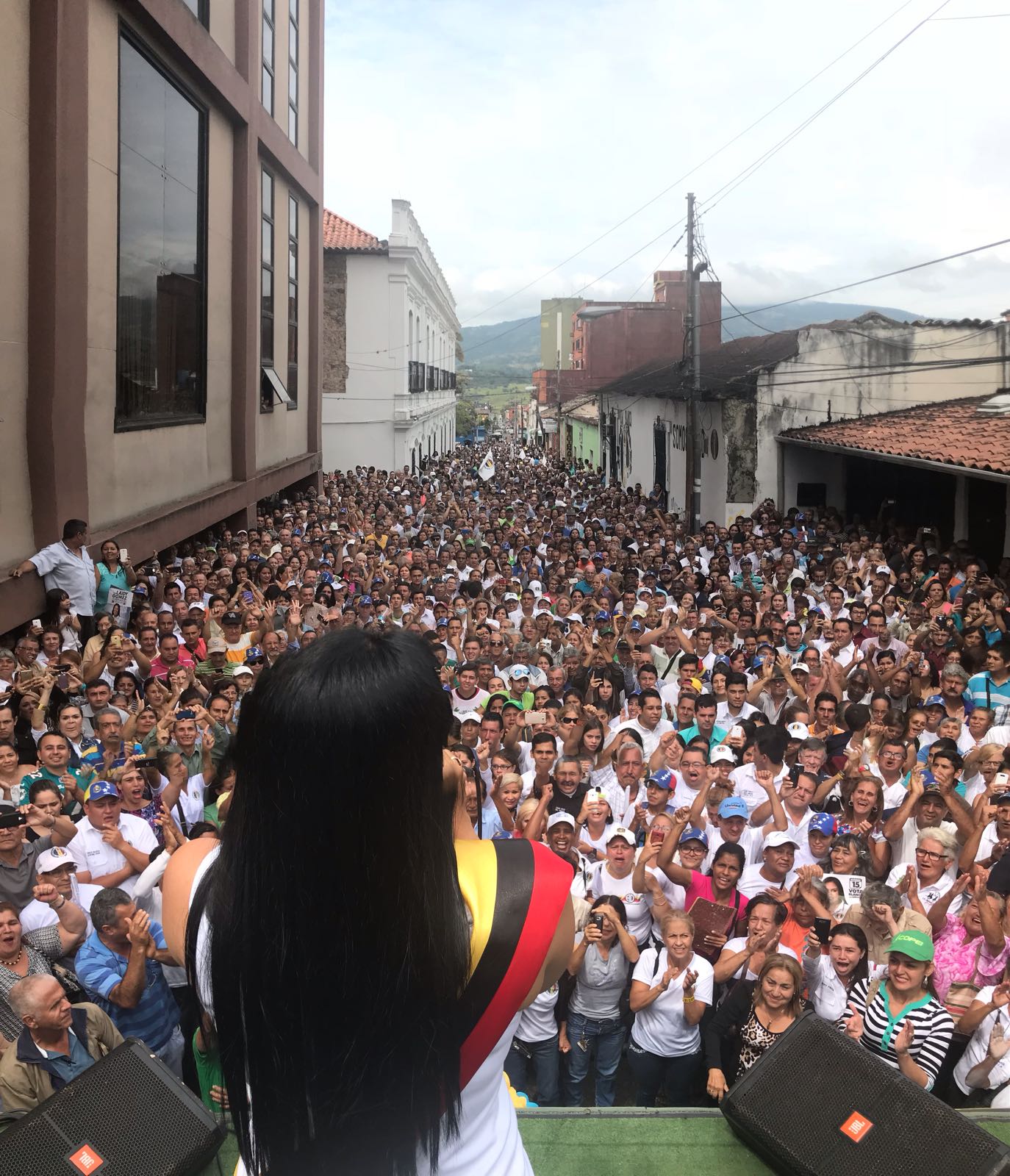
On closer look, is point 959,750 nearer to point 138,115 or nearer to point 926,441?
point 926,441

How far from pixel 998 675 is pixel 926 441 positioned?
8.87 meters

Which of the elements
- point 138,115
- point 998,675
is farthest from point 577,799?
point 138,115

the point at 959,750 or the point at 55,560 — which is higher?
the point at 55,560

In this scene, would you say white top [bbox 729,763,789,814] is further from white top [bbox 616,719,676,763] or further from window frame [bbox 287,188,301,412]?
window frame [bbox 287,188,301,412]

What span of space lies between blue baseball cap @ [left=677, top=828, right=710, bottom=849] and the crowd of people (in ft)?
0.22

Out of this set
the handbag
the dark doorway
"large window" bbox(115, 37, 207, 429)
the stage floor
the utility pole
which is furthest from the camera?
the utility pole

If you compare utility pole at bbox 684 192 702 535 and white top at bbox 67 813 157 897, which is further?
utility pole at bbox 684 192 702 535

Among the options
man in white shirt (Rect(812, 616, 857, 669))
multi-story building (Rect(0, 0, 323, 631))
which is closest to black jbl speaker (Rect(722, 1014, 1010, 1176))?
man in white shirt (Rect(812, 616, 857, 669))

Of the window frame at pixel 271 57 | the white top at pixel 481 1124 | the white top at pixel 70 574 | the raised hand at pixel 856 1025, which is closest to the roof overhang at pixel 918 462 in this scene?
the raised hand at pixel 856 1025

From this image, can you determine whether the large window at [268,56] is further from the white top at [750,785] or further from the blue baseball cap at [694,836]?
the blue baseball cap at [694,836]

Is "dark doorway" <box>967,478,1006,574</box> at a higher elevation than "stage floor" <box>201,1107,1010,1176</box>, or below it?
higher

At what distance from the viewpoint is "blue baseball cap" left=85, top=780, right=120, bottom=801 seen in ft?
18.3

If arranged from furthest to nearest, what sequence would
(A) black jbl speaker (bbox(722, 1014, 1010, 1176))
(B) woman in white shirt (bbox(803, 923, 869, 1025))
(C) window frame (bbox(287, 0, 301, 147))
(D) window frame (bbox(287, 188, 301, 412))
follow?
(D) window frame (bbox(287, 188, 301, 412)) < (C) window frame (bbox(287, 0, 301, 147)) < (B) woman in white shirt (bbox(803, 923, 869, 1025)) < (A) black jbl speaker (bbox(722, 1014, 1010, 1176))

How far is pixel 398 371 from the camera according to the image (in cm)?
3641
